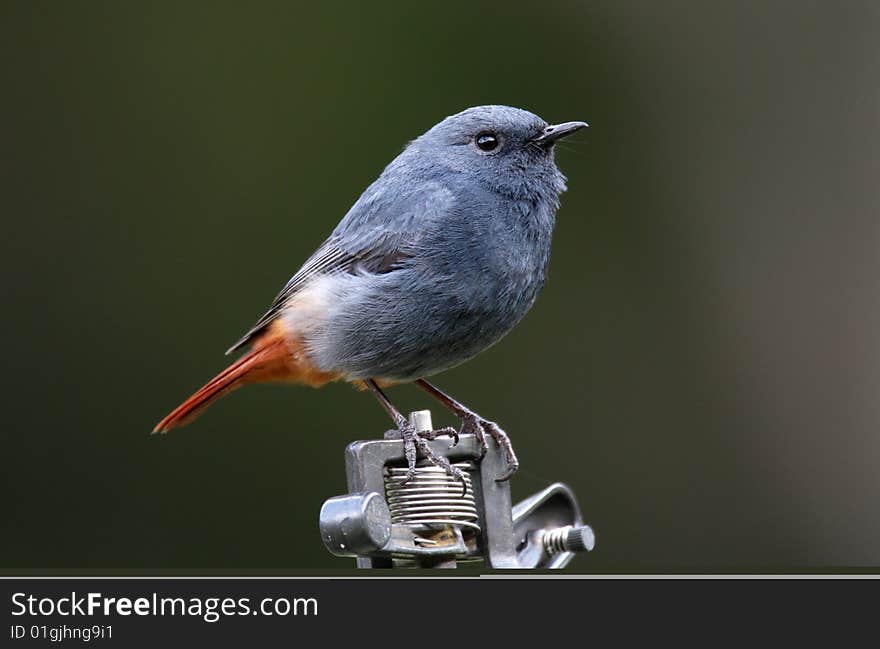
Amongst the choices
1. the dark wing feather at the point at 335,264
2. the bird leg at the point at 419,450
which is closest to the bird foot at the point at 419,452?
the bird leg at the point at 419,450

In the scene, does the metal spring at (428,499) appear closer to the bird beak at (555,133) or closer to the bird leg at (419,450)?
the bird leg at (419,450)

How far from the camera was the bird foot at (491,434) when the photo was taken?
13.1 feet

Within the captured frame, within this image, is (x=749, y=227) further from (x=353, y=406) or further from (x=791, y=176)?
(x=353, y=406)

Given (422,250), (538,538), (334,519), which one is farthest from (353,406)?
(334,519)

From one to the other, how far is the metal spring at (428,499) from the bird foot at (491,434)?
8.7 inches

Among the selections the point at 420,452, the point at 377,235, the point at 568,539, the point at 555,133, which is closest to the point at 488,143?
the point at 555,133

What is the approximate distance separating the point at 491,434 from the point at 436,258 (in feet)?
2.57

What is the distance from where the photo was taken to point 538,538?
4062 millimetres

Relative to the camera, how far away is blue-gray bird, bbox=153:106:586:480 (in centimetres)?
467

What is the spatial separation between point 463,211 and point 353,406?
3.36 m
